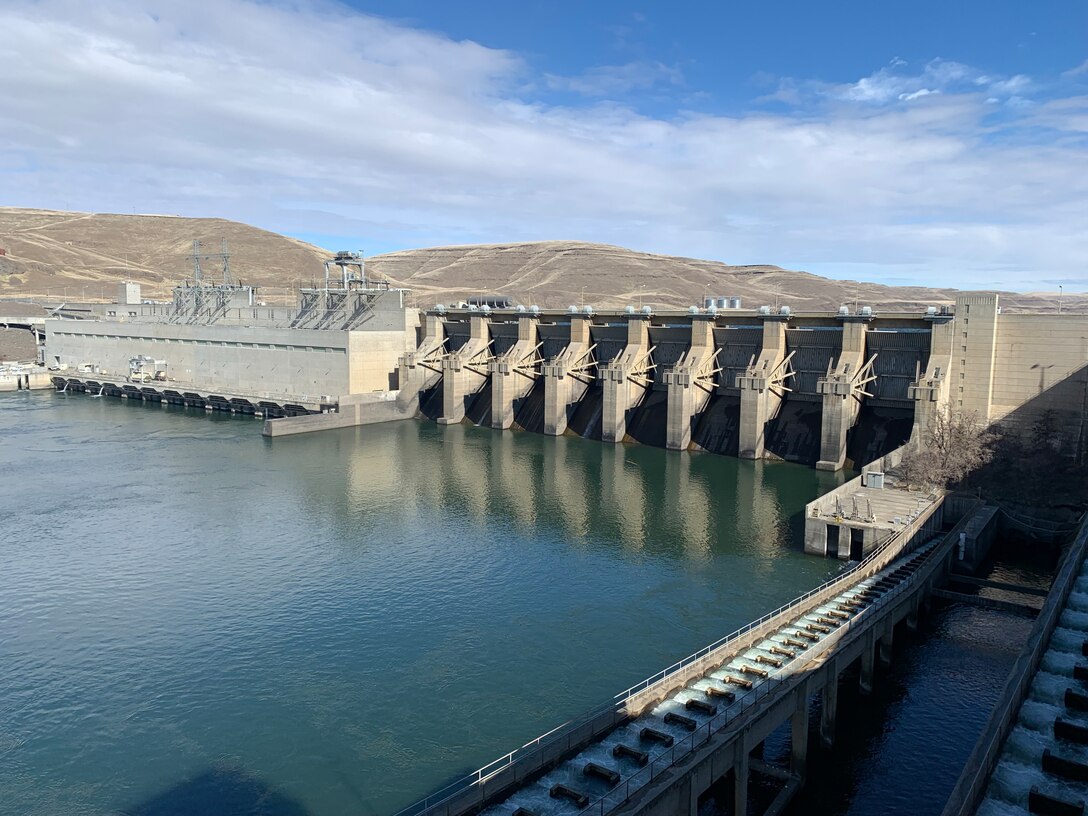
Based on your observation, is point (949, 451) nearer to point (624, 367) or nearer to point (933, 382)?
point (933, 382)

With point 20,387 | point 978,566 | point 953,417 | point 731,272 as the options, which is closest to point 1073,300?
point 731,272

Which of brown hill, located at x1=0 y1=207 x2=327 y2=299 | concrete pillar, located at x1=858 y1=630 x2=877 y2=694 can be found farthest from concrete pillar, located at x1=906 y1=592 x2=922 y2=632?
brown hill, located at x1=0 y1=207 x2=327 y2=299

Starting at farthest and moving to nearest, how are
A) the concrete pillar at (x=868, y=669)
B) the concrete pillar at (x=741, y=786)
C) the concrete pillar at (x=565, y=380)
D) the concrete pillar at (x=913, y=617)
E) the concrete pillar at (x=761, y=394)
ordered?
the concrete pillar at (x=565, y=380)
the concrete pillar at (x=761, y=394)
the concrete pillar at (x=913, y=617)
the concrete pillar at (x=868, y=669)
the concrete pillar at (x=741, y=786)

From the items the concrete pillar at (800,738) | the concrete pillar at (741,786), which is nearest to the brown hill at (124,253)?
the concrete pillar at (800,738)

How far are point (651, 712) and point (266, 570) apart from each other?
639 inches

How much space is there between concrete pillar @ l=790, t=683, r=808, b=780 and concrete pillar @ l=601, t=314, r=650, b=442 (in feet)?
106

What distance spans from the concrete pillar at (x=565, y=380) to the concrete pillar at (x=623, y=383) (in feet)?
8.50

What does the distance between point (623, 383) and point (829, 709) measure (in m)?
31.8

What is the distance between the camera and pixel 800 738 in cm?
1650

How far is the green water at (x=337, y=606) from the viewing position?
1661 cm

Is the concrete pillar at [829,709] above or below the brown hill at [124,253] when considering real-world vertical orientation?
below

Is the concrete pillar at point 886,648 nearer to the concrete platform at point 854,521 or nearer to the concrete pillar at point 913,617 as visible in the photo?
the concrete pillar at point 913,617

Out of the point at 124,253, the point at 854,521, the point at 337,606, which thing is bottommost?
the point at 337,606

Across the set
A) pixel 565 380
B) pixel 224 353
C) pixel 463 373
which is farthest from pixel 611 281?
pixel 565 380
